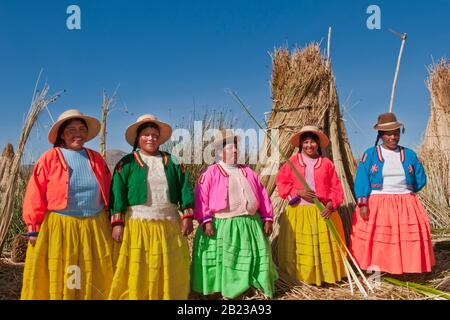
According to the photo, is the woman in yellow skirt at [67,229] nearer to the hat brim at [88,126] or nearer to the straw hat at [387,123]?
the hat brim at [88,126]

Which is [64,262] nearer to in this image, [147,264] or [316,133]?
[147,264]

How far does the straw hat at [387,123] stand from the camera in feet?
12.8

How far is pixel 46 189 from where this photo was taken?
3.03 m

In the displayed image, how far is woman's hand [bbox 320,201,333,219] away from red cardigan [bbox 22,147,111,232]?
2.06m

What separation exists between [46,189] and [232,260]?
1.47 meters

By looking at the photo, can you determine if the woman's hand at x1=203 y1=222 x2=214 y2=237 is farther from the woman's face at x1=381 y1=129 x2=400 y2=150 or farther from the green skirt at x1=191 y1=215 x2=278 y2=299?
the woman's face at x1=381 y1=129 x2=400 y2=150

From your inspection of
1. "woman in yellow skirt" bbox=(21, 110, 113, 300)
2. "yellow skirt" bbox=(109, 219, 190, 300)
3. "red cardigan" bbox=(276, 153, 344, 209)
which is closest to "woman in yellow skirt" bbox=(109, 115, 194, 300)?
"yellow skirt" bbox=(109, 219, 190, 300)

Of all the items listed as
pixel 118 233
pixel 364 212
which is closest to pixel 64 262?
pixel 118 233

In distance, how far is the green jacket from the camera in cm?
307

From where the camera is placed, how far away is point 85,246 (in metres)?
2.99
